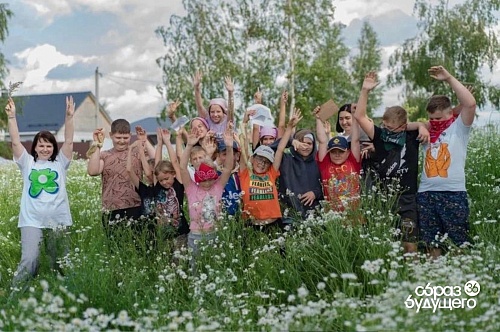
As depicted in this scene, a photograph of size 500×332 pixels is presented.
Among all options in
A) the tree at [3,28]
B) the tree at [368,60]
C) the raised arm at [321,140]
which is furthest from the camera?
the tree at [368,60]

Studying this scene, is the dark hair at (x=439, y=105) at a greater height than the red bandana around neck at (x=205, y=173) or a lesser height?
greater

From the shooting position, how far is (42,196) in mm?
6832

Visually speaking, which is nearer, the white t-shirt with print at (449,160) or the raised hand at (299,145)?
the white t-shirt with print at (449,160)

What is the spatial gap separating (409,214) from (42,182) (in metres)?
3.71

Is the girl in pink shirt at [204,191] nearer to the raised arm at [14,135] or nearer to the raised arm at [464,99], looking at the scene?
the raised arm at [14,135]

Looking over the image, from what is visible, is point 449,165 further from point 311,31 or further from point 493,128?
point 311,31

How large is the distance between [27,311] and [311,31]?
29342 mm

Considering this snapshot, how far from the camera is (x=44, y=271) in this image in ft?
22.1

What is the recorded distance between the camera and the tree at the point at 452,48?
3278 cm

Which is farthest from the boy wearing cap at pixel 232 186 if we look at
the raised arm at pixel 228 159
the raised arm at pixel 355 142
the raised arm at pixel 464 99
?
the raised arm at pixel 464 99

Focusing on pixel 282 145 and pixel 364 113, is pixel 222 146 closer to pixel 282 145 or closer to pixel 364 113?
pixel 282 145

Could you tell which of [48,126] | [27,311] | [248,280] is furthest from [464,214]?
[48,126]
